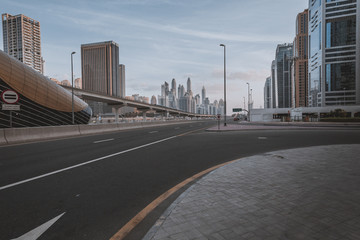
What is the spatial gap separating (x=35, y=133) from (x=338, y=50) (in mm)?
169432

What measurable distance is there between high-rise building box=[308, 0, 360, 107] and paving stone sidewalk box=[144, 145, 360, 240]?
530ft

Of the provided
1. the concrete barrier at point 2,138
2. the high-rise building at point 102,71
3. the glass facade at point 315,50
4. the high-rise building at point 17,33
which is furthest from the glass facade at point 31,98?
the high-rise building at point 17,33

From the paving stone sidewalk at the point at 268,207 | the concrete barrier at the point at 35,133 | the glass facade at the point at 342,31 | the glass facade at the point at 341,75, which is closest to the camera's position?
the paving stone sidewalk at the point at 268,207

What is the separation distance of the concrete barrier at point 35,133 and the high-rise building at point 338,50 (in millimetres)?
161429

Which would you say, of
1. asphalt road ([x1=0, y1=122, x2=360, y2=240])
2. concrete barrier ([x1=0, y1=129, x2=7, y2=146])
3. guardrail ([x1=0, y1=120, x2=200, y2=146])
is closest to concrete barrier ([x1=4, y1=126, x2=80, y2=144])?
guardrail ([x1=0, y1=120, x2=200, y2=146])

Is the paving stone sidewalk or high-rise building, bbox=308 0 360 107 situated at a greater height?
high-rise building, bbox=308 0 360 107

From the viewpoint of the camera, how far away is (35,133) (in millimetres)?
14148

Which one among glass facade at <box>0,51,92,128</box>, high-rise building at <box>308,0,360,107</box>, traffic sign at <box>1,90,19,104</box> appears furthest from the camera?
high-rise building at <box>308,0,360,107</box>

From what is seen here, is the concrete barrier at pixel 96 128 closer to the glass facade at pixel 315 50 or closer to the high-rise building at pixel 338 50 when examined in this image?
the high-rise building at pixel 338 50

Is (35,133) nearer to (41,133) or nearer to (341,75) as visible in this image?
(41,133)

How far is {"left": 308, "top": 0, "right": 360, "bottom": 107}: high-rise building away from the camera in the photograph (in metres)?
127

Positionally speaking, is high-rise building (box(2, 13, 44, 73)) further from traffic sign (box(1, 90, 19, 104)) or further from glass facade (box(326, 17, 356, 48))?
glass facade (box(326, 17, 356, 48))

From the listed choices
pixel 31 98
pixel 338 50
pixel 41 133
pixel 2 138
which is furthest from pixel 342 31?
pixel 2 138

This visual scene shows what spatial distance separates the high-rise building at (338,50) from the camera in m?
127
